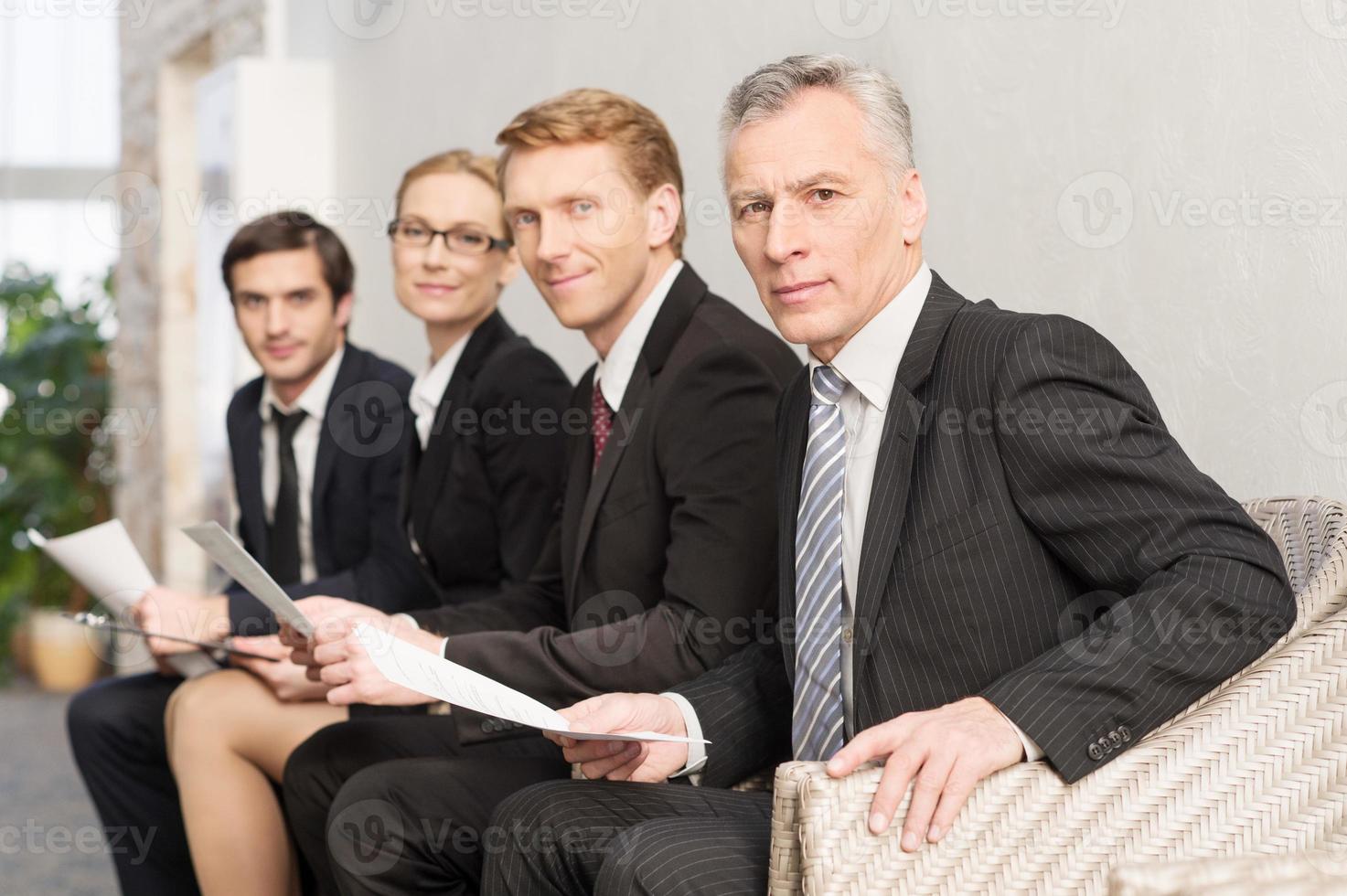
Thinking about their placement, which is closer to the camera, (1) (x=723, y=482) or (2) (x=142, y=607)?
(1) (x=723, y=482)

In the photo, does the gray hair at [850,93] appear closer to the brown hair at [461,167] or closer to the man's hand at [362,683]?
the man's hand at [362,683]

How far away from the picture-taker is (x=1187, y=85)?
2078 mm

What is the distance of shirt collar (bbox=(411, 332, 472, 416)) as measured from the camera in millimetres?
2818

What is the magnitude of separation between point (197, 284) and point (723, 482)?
475cm

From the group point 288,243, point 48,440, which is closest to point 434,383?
point 288,243

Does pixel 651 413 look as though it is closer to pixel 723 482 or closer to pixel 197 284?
pixel 723 482

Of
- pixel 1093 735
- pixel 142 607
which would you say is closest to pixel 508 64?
pixel 142 607

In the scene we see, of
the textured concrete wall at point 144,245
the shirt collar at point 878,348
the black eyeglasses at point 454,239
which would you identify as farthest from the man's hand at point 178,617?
the textured concrete wall at point 144,245

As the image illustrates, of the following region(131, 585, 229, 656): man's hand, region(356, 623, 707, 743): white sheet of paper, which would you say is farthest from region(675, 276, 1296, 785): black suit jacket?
region(131, 585, 229, 656): man's hand

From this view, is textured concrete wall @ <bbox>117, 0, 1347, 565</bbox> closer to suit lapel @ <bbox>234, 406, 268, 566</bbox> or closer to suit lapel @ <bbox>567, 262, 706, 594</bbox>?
suit lapel @ <bbox>567, 262, 706, 594</bbox>

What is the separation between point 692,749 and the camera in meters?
1.80

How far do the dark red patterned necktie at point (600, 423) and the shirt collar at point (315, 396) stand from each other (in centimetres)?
104

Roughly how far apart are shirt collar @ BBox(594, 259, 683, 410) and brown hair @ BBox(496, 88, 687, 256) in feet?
0.38

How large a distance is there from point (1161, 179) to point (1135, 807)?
1.13 meters
